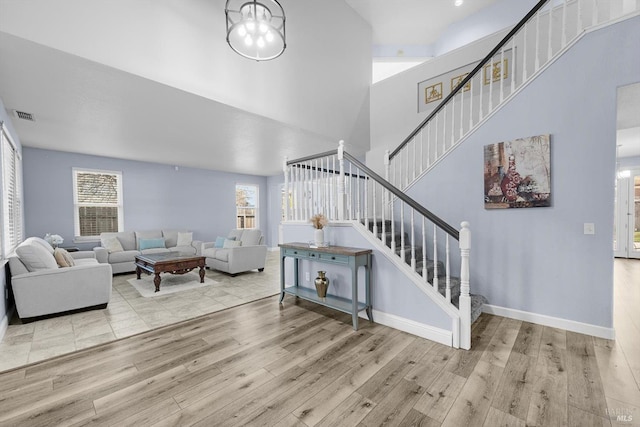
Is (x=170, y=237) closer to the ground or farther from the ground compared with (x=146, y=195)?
closer to the ground

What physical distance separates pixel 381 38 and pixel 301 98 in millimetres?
3740

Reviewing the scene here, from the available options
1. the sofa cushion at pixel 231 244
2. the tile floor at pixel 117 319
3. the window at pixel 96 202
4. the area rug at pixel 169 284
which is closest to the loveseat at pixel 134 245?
the window at pixel 96 202

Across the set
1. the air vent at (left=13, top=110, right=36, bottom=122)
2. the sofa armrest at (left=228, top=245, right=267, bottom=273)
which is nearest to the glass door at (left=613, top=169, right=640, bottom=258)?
the sofa armrest at (left=228, top=245, right=267, bottom=273)

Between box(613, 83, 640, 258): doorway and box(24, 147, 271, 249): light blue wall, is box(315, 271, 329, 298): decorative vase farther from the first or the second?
box(613, 83, 640, 258): doorway

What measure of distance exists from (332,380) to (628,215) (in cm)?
928

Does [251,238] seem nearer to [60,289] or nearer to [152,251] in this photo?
[152,251]

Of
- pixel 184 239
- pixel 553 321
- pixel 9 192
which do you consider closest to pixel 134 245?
pixel 184 239

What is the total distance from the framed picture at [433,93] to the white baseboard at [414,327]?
3857 mm

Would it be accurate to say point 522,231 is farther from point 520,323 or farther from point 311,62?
point 311,62

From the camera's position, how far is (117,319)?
10.7 feet

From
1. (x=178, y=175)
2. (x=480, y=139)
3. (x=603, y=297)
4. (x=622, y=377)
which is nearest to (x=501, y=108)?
(x=480, y=139)

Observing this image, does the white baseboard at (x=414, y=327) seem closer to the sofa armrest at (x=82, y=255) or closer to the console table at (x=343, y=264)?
the console table at (x=343, y=264)

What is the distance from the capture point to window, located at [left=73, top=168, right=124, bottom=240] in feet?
20.1

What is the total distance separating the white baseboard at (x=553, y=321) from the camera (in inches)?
103
